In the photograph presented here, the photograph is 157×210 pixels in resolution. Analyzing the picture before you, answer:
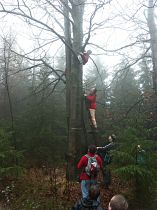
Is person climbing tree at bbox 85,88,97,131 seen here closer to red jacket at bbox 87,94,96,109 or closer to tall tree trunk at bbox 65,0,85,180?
red jacket at bbox 87,94,96,109

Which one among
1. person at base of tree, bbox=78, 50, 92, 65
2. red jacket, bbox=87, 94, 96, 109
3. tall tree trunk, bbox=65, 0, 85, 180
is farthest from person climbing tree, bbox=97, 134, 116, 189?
person at base of tree, bbox=78, 50, 92, 65

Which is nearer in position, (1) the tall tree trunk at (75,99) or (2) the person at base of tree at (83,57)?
(1) the tall tree trunk at (75,99)

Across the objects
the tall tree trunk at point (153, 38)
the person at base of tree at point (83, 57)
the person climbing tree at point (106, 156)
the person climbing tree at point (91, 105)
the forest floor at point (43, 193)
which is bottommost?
Answer: the forest floor at point (43, 193)

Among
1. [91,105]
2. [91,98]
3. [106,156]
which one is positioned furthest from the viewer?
[91,105]

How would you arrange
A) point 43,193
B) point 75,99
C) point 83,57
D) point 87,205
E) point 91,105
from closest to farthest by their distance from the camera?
point 87,205, point 43,193, point 75,99, point 83,57, point 91,105

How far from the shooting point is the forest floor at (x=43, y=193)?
748cm

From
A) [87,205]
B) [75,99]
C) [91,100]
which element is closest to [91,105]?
[91,100]

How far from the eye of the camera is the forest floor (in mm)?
7480

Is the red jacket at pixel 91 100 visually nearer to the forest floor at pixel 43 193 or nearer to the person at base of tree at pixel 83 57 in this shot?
the person at base of tree at pixel 83 57

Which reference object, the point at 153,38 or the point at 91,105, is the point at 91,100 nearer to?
the point at 91,105

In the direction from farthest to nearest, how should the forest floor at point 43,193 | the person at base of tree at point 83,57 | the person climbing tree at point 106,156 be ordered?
the person at base of tree at point 83,57 < the person climbing tree at point 106,156 < the forest floor at point 43,193

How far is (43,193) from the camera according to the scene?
8.29 metres

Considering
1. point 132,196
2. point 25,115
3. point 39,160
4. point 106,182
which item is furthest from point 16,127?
point 132,196

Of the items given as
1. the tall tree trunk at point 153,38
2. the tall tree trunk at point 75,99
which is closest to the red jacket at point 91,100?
the tall tree trunk at point 75,99
